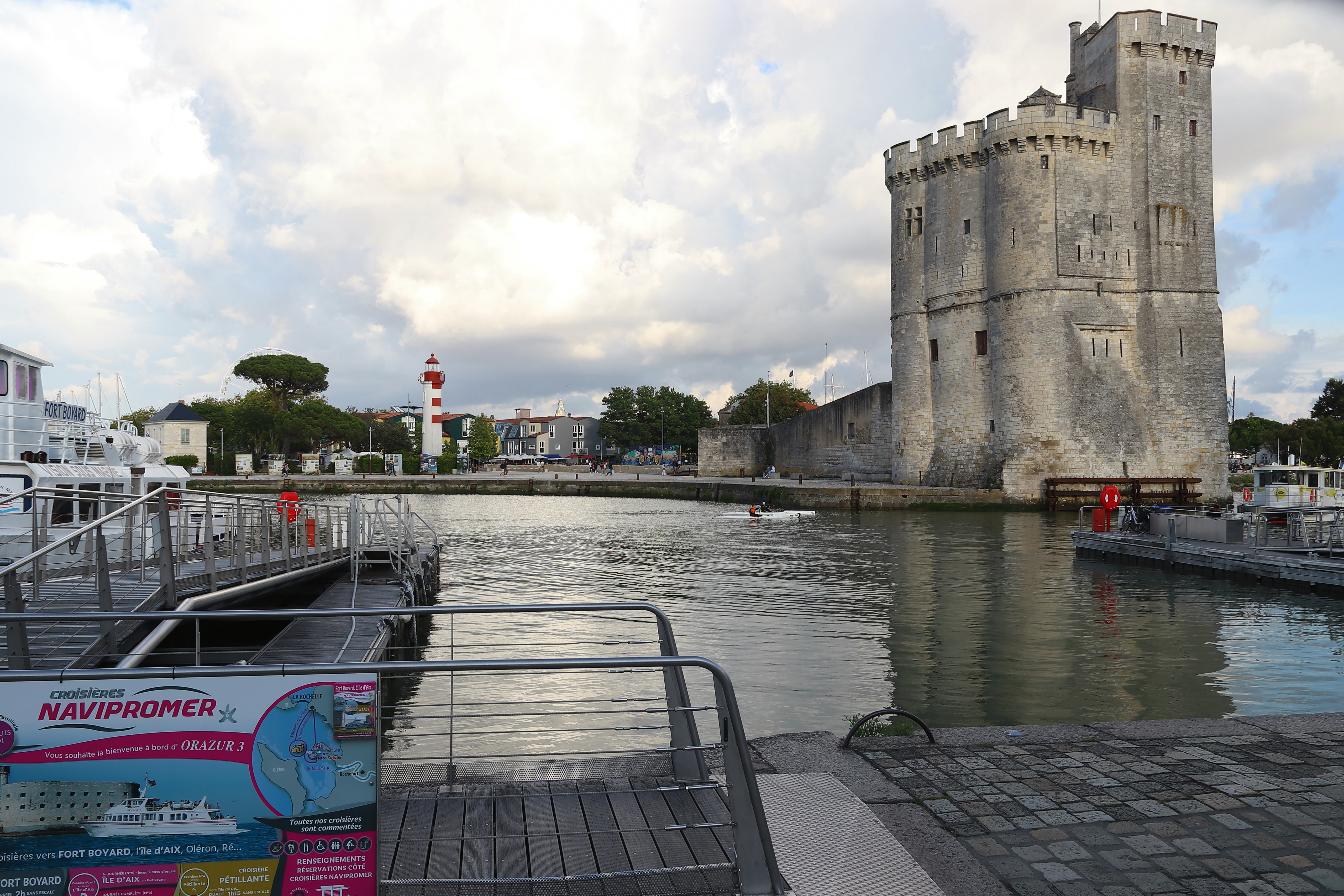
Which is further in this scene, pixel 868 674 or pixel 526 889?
pixel 868 674

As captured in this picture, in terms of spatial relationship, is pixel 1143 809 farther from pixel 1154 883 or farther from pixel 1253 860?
pixel 1154 883

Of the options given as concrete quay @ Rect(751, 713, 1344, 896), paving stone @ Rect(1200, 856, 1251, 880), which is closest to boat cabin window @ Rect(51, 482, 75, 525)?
concrete quay @ Rect(751, 713, 1344, 896)

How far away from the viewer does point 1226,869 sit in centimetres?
431

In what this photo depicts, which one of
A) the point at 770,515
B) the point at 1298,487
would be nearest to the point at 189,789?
the point at 1298,487

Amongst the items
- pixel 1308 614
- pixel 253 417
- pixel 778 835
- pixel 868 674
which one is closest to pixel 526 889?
pixel 778 835

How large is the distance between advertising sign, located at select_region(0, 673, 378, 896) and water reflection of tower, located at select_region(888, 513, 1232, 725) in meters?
7.53

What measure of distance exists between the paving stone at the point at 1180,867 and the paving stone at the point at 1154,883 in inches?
2.7

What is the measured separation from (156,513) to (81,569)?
2811 millimetres

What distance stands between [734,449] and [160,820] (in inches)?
2901

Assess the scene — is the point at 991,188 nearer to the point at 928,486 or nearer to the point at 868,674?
the point at 928,486

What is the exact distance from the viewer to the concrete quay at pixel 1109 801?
4.27 metres

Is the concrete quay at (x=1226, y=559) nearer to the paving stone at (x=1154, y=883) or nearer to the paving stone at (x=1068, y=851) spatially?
the paving stone at (x=1068, y=851)

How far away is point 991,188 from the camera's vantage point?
45688 mm

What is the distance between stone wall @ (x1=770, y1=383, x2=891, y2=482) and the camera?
56.9 meters
